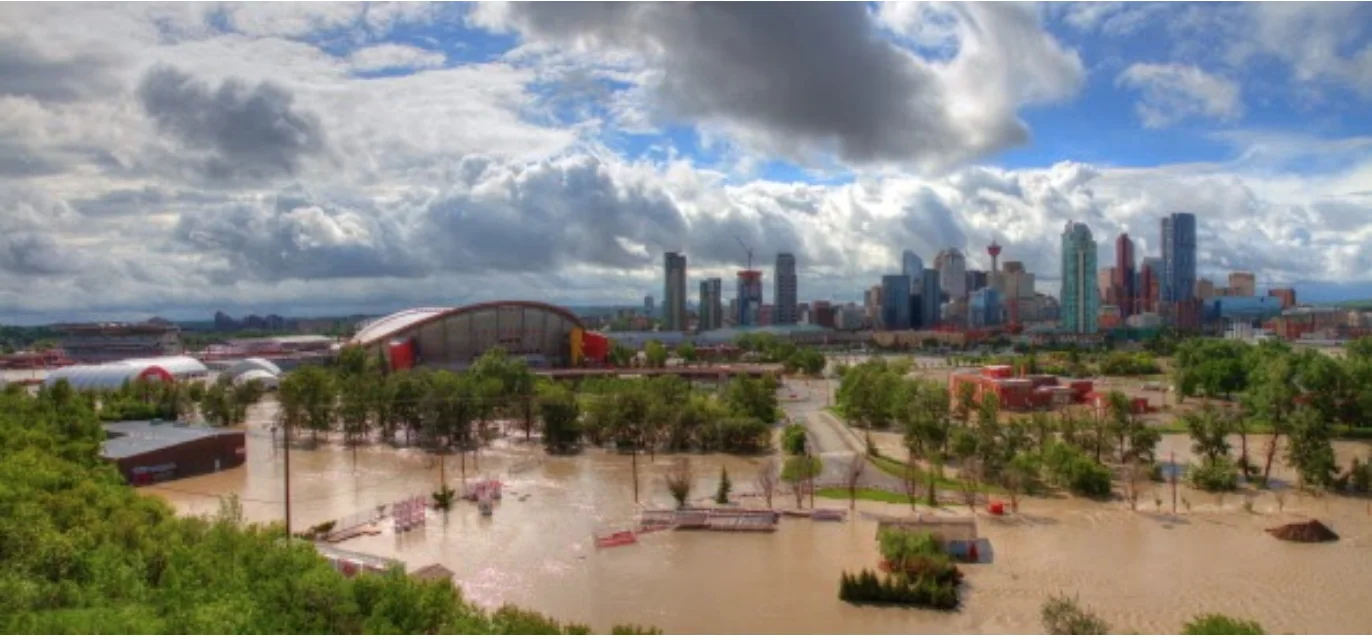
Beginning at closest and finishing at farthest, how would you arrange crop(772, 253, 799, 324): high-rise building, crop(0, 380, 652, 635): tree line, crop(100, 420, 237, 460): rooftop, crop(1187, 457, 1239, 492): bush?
crop(0, 380, 652, 635): tree line
crop(1187, 457, 1239, 492): bush
crop(100, 420, 237, 460): rooftop
crop(772, 253, 799, 324): high-rise building

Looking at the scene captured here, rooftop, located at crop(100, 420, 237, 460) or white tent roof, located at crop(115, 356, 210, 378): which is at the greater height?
white tent roof, located at crop(115, 356, 210, 378)

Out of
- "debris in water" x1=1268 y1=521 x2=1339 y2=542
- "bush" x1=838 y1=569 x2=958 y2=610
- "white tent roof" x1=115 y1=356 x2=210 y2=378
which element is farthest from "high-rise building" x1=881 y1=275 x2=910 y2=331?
"bush" x1=838 y1=569 x2=958 y2=610

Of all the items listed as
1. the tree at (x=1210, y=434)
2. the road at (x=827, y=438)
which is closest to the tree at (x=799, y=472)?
the road at (x=827, y=438)

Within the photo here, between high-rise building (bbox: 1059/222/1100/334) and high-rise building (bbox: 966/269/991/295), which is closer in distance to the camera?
high-rise building (bbox: 1059/222/1100/334)

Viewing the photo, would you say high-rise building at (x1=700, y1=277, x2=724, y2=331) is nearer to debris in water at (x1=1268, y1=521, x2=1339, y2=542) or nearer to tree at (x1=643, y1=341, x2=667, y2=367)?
tree at (x1=643, y1=341, x2=667, y2=367)

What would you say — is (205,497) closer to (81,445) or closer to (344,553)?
(81,445)

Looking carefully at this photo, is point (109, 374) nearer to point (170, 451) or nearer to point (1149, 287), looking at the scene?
point (170, 451)

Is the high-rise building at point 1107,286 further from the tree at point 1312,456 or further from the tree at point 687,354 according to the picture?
the tree at point 1312,456
